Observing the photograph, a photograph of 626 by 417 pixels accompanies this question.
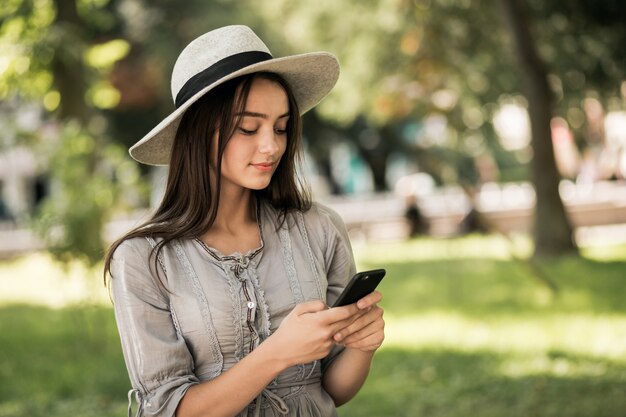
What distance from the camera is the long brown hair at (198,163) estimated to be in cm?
242

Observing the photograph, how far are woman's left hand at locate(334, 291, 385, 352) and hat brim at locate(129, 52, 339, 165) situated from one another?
0.69 metres

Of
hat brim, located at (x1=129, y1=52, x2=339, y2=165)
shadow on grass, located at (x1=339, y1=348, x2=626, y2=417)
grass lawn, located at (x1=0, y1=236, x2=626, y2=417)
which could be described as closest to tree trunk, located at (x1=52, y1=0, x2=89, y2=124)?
grass lawn, located at (x1=0, y1=236, x2=626, y2=417)

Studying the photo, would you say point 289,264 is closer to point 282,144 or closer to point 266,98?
point 282,144

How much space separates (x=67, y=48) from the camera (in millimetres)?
10477

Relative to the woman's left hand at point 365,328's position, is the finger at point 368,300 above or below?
above

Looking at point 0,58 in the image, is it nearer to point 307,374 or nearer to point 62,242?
point 62,242

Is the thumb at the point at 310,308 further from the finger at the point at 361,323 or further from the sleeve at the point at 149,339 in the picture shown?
the sleeve at the point at 149,339

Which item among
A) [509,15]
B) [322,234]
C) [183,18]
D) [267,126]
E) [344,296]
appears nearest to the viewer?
[344,296]

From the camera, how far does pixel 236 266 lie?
8.04 ft

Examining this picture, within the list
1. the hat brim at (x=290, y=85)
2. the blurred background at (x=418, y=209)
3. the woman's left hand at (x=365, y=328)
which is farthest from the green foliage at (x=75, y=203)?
the woman's left hand at (x=365, y=328)

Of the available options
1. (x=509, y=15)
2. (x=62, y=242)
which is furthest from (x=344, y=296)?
(x=509, y=15)

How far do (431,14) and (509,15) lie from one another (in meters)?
3.05

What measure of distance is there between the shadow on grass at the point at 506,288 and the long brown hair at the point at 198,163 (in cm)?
779

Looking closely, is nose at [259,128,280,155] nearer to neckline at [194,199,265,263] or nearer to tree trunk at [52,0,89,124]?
neckline at [194,199,265,263]
